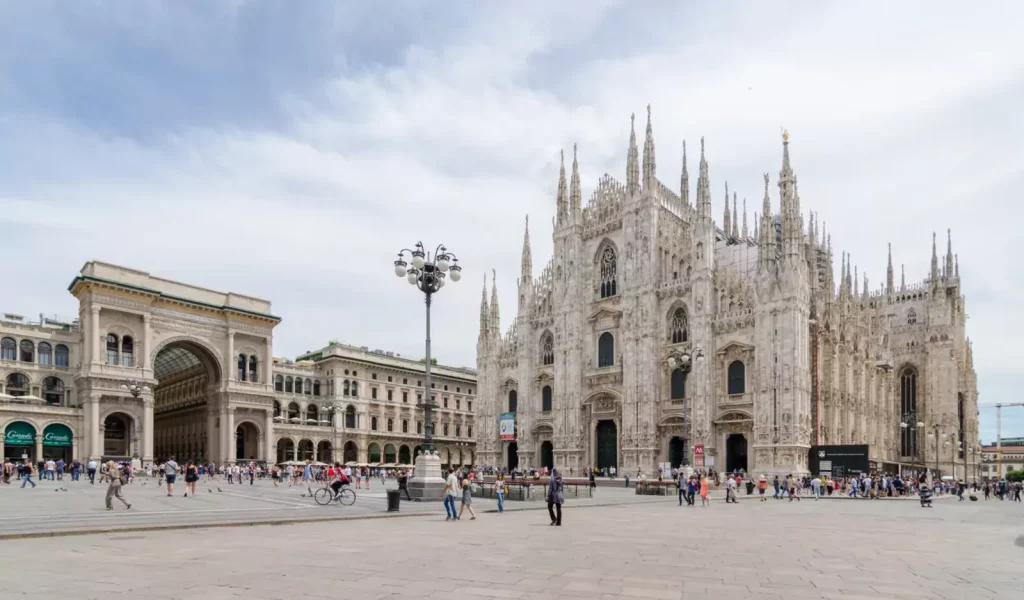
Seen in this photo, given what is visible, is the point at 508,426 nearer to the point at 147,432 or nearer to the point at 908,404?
the point at 147,432

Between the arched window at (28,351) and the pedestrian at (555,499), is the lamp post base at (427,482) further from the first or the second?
the arched window at (28,351)

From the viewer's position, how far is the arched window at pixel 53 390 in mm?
63106

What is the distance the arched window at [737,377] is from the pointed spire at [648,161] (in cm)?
1462

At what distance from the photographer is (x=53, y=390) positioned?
209 feet

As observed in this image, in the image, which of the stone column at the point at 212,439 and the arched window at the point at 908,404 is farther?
the arched window at the point at 908,404

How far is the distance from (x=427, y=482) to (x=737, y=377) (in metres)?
31.7

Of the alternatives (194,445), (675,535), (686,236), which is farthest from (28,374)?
(675,535)

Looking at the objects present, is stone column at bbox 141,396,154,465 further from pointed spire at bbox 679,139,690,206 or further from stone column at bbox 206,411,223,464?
pointed spire at bbox 679,139,690,206

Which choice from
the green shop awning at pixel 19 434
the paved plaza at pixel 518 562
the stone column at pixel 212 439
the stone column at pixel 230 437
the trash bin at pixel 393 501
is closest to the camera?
the paved plaza at pixel 518 562

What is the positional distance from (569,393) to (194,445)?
125ft

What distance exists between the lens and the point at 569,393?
6016 centimetres

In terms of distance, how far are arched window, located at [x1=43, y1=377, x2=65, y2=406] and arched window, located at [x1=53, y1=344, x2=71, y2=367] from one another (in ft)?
4.35

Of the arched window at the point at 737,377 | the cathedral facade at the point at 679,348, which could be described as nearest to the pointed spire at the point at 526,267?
the cathedral facade at the point at 679,348

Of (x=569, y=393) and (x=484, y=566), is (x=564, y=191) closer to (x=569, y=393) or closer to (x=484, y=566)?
(x=569, y=393)
